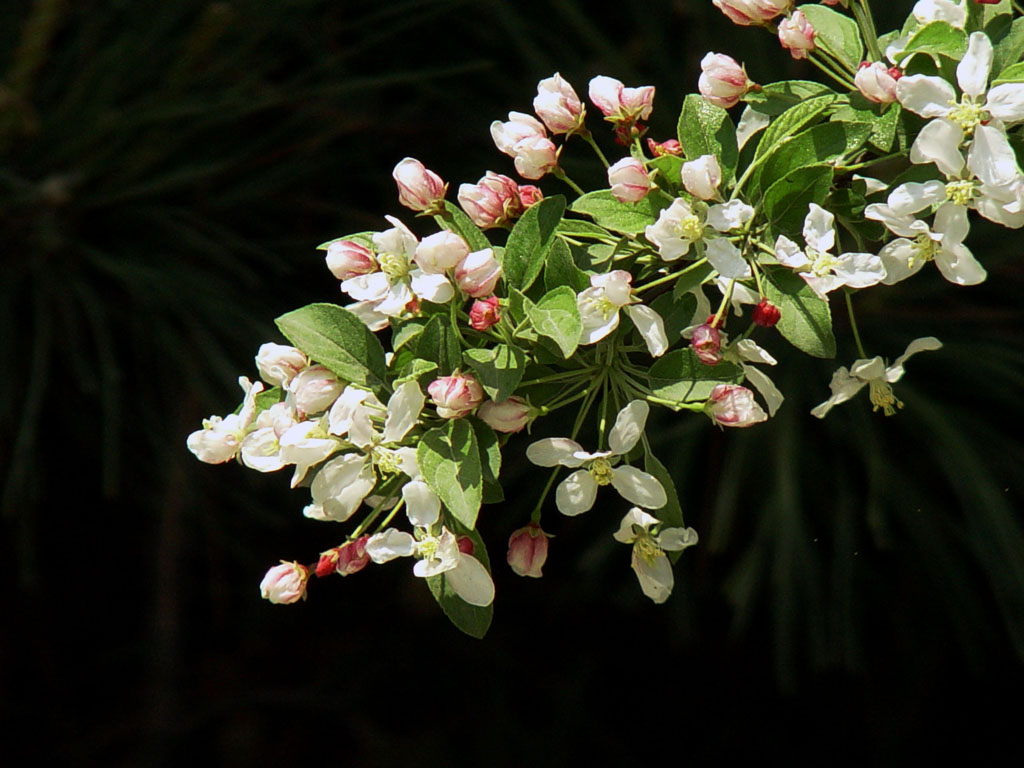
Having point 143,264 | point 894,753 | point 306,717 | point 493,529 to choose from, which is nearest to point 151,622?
point 306,717

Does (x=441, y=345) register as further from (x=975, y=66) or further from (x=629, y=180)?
(x=975, y=66)

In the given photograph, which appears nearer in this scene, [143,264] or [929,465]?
[143,264]

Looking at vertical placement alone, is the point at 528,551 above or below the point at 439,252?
below

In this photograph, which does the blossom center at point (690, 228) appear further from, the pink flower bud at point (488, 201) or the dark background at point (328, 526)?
the dark background at point (328, 526)

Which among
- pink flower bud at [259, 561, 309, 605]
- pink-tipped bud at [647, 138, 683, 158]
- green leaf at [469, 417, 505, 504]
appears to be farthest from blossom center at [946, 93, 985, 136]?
pink flower bud at [259, 561, 309, 605]

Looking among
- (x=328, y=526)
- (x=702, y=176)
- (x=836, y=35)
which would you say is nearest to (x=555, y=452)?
(x=702, y=176)

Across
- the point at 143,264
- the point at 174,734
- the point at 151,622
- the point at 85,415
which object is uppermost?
the point at 143,264

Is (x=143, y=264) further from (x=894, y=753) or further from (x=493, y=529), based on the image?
(x=894, y=753)
